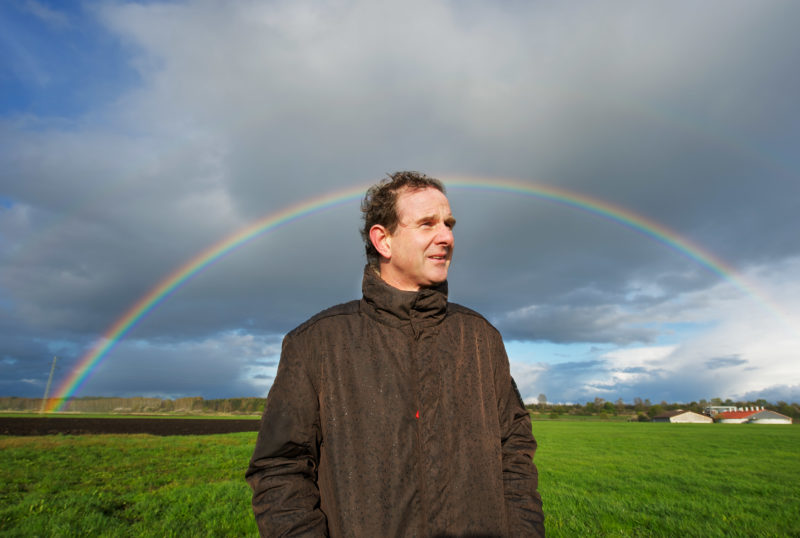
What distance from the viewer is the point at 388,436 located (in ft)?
6.15

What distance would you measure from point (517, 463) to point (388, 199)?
153 centimetres

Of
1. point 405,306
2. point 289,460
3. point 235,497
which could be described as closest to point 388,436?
point 289,460

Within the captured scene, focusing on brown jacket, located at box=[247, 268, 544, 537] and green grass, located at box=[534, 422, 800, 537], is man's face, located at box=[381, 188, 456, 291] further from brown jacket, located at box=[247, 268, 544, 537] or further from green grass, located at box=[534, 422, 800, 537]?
green grass, located at box=[534, 422, 800, 537]

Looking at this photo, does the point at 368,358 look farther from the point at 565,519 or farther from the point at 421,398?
the point at 565,519

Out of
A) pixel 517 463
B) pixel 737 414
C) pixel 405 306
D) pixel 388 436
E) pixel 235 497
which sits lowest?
pixel 235 497

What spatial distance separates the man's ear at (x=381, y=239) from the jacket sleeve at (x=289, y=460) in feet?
2.66

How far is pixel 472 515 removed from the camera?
1.88m

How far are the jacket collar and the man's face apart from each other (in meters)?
0.18

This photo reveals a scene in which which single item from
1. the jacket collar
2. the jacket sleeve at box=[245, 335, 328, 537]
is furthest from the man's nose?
the jacket sleeve at box=[245, 335, 328, 537]

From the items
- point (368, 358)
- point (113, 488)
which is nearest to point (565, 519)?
point (368, 358)

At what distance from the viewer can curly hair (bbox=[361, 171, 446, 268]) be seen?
8.40 feet

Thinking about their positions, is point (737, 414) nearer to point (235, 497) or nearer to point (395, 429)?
point (235, 497)

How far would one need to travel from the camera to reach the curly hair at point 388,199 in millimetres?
2561

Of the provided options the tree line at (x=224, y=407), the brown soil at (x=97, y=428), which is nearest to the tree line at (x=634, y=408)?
the tree line at (x=224, y=407)
